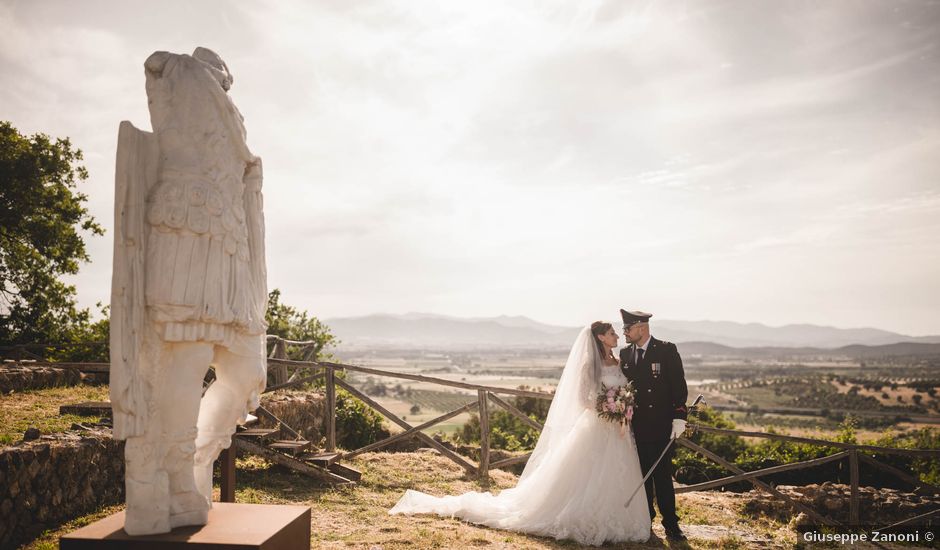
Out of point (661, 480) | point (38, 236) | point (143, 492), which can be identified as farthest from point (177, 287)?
point (38, 236)

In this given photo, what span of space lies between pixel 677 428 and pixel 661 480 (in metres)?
0.71

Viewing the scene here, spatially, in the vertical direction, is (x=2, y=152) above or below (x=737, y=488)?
above

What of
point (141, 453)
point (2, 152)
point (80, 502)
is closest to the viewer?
point (141, 453)

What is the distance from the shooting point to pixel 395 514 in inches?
271

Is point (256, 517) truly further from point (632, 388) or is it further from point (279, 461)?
point (632, 388)

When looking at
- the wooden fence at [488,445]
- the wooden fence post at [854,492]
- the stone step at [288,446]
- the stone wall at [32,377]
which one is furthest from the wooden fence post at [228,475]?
the wooden fence post at [854,492]

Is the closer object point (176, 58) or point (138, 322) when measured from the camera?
point (138, 322)

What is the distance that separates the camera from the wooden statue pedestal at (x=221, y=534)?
3705mm

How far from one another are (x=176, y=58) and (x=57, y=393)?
9.49m

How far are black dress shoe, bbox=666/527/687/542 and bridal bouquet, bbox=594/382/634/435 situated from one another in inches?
51.6

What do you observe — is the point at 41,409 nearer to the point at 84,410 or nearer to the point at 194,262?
the point at 84,410

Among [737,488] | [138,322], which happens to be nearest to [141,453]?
[138,322]

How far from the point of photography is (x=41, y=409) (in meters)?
8.76

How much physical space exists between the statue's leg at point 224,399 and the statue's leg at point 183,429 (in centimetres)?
29
